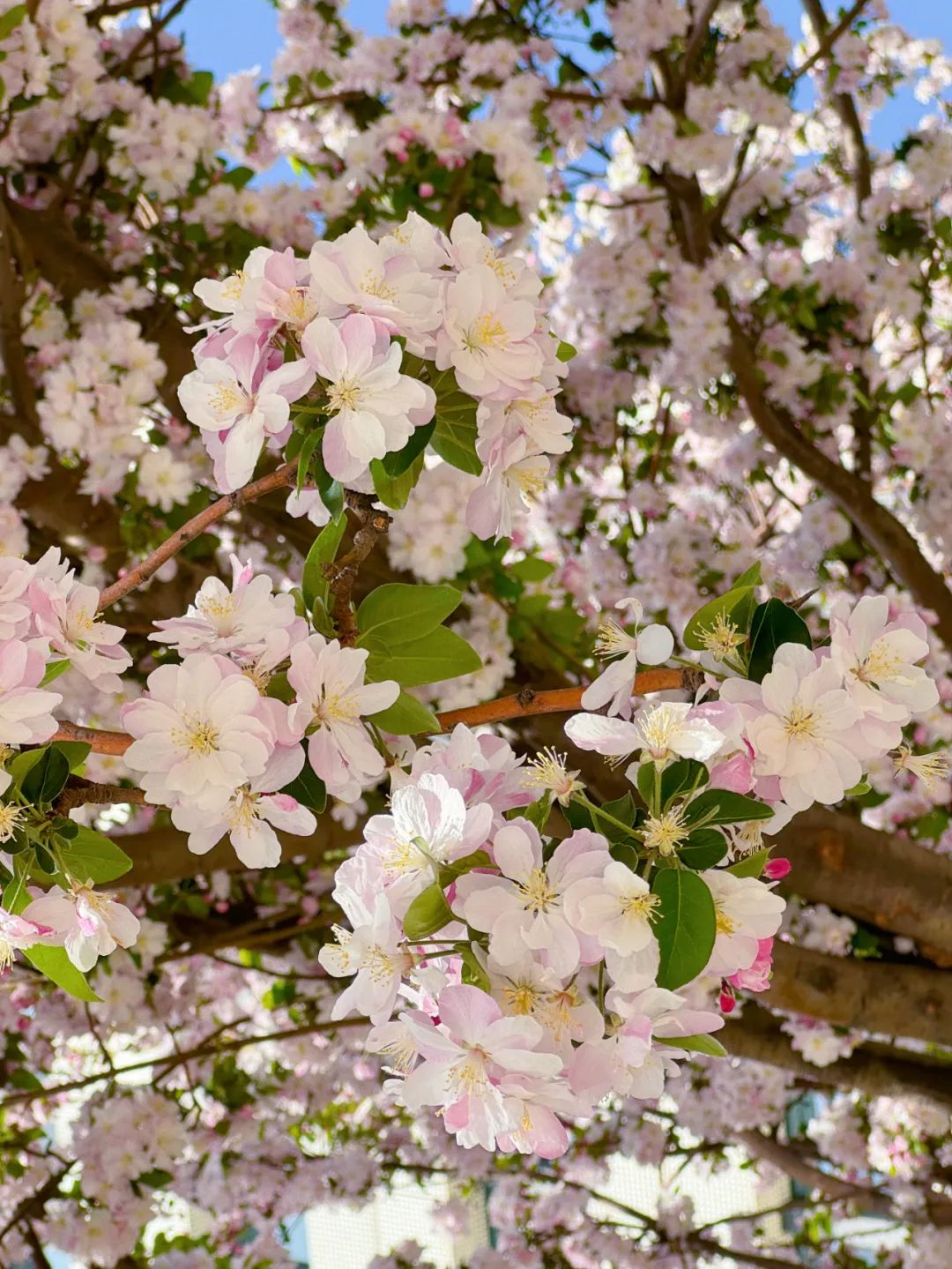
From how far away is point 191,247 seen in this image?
203cm

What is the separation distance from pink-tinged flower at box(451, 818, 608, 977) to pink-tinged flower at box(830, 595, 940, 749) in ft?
0.45

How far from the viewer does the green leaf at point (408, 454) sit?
58cm

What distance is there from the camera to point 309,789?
59cm

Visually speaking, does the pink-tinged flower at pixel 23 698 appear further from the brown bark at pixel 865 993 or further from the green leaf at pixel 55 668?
Answer: the brown bark at pixel 865 993

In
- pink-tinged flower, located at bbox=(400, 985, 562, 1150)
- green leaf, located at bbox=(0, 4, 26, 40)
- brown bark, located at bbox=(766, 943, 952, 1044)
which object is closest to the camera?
pink-tinged flower, located at bbox=(400, 985, 562, 1150)

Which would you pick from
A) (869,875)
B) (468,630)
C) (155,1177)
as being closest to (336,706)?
(468,630)

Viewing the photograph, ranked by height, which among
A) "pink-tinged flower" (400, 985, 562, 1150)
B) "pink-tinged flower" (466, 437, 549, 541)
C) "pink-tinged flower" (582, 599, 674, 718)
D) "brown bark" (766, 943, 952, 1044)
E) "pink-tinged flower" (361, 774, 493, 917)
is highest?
"brown bark" (766, 943, 952, 1044)

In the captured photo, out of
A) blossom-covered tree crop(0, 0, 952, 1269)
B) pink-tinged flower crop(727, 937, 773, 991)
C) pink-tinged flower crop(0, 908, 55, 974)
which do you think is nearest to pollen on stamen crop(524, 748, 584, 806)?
blossom-covered tree crop(0, 0, 952, 1269)

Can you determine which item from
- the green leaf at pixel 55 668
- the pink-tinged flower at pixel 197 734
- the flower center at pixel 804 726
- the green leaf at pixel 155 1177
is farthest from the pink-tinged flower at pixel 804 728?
the green leaf at pixel 155 1177

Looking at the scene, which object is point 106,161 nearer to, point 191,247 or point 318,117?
point 191,247

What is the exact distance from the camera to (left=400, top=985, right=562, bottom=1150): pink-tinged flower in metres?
0.45

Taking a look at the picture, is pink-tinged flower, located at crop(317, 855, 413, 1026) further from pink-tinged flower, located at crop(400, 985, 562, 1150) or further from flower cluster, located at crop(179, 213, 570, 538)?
flower cluster, located at crop(179, 213, 570, 538)

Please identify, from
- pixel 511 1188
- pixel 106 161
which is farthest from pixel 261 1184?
pixel 106 161

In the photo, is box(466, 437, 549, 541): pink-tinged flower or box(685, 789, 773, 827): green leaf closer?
box(685, 789, 773, 827): green leaf
